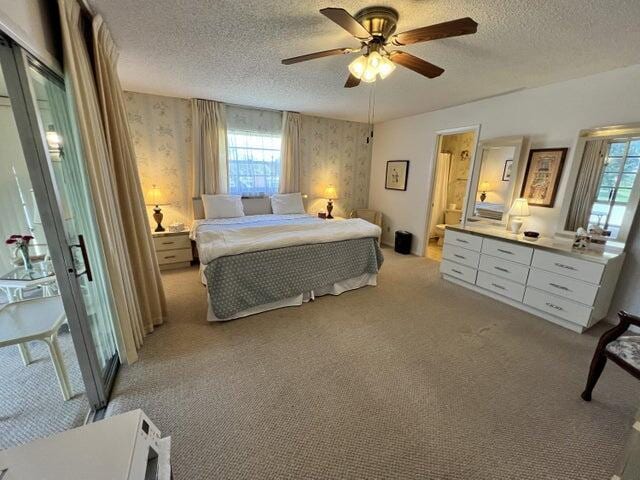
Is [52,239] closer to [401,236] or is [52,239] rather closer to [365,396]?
[365,396]

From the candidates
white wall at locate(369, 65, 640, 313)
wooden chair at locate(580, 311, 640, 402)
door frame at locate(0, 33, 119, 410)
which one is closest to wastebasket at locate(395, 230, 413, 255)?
white wall at locate(369, 65, 640, 313)

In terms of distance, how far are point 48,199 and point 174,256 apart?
2524 mm

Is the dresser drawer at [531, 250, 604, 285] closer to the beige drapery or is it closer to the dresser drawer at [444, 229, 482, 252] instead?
the dresser drawer at [444, 229, 482, 252]

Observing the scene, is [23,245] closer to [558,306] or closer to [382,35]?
[382,35]

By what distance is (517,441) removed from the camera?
4.62 feet

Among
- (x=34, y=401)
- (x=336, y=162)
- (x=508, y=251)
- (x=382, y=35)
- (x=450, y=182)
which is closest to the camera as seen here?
(x=34, y=401)

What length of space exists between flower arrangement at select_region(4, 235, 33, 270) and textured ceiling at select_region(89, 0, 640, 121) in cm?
166

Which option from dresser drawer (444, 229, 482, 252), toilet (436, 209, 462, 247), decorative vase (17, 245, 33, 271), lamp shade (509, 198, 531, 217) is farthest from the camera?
toilet (436, 209, 462, 247)

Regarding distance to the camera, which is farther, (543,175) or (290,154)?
(290,154)

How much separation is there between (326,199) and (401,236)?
5.32 feet

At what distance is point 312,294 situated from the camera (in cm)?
290

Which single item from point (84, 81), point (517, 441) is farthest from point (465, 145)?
point (84, 81)

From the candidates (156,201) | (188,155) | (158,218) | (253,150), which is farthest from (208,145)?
(158,218)

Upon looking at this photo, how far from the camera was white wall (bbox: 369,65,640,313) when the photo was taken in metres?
2.38
